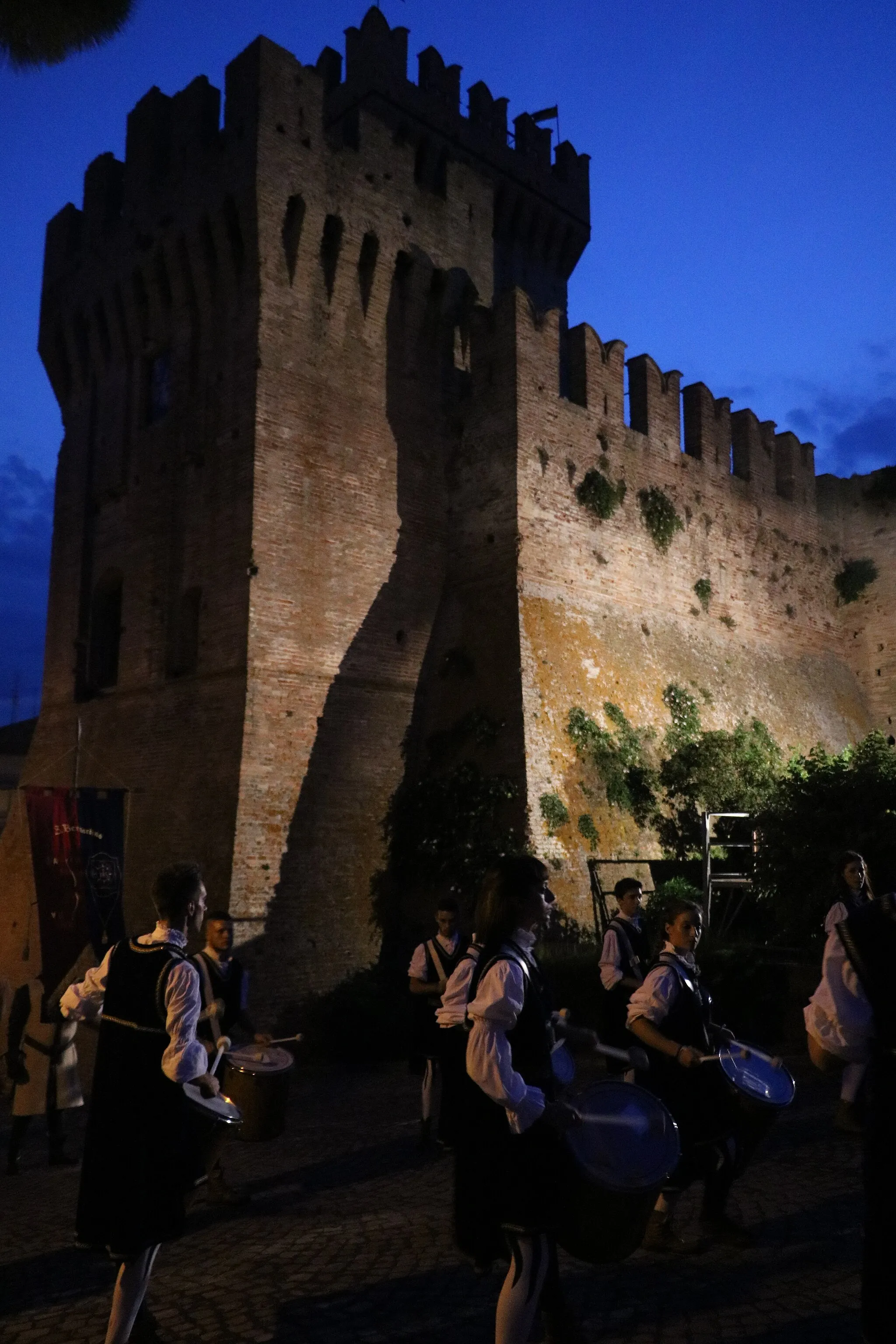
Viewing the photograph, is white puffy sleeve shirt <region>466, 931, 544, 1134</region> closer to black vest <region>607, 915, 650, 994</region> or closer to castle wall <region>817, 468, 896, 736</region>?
black vest <region>607, 915, 650, 994</region>

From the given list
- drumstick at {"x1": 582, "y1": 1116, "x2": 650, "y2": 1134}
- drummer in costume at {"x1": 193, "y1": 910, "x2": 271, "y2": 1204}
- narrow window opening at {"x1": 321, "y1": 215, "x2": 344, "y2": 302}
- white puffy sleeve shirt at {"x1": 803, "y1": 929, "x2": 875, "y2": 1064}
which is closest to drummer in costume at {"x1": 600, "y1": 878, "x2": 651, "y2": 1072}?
drummer in costume at {"x1": 193, "y1": 910, "x2": 271, "y2": 1204}

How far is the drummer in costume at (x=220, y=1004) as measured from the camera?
5895 mm

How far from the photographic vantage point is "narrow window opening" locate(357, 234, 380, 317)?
15844 millimetres

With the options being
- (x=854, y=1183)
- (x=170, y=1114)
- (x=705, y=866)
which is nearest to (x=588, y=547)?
(x=705, y=866)

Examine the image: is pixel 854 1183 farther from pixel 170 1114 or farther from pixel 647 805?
pixel 647 805

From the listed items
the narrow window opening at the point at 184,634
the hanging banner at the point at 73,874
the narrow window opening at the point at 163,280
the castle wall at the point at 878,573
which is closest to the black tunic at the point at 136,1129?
the hanging banner at the point at 73,874

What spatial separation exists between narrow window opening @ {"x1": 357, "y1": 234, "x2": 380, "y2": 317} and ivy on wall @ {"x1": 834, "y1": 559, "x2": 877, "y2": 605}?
41.1ft

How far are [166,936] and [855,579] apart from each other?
69.7ft

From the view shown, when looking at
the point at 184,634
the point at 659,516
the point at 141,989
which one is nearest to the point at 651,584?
the point at 659,516

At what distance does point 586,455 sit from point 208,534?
20.6 feet

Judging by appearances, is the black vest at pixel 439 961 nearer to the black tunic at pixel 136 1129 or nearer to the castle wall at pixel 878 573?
the black tunic at pixel 136 1129

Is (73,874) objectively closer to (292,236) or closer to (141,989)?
(141,989)

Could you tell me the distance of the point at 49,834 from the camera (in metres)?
12.1

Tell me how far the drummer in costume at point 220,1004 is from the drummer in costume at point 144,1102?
1646 millimetres
